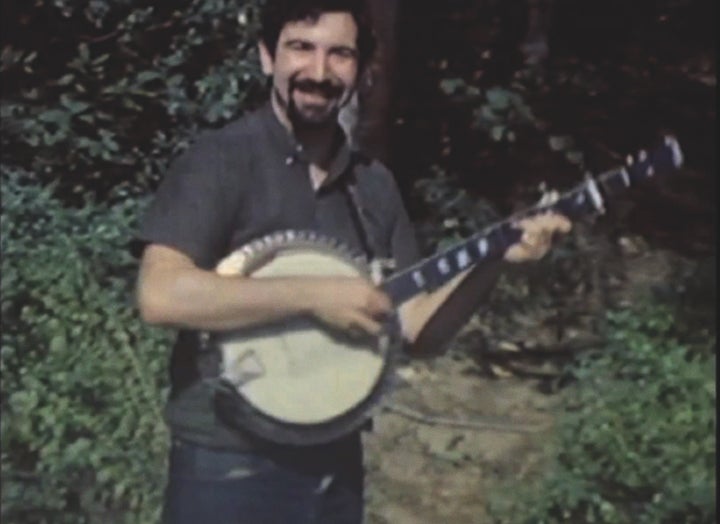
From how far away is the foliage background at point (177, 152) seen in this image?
446 cm

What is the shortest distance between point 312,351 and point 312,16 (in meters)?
0.51

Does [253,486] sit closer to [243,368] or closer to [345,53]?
A: [243,368]

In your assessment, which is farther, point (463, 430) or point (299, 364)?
point (463, 430)

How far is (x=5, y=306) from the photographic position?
469cm

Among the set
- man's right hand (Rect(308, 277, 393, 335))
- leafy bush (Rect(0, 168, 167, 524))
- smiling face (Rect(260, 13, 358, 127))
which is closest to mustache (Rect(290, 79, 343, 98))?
smiling face (Rect(260, 13, 358, 127))

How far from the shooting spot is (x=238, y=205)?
108 inches

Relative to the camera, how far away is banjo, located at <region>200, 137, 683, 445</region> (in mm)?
2818

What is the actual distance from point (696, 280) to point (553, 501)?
0.94 metres

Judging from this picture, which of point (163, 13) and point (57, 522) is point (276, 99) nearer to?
point (57, 522)

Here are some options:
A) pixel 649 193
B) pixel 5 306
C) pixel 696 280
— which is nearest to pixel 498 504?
pixel 696 280

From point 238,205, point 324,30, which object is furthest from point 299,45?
point 238,205

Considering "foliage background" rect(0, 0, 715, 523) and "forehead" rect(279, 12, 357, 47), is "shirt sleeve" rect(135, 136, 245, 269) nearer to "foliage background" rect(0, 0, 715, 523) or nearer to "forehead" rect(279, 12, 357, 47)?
"forehead" rect(279, 12, 357, 47)

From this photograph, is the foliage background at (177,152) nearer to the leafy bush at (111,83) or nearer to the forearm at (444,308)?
the leafy bush at (111,83)

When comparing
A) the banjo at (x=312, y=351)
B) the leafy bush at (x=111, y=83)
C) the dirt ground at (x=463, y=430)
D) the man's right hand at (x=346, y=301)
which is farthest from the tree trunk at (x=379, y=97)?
the man's right hand at (x=346, y=301)
